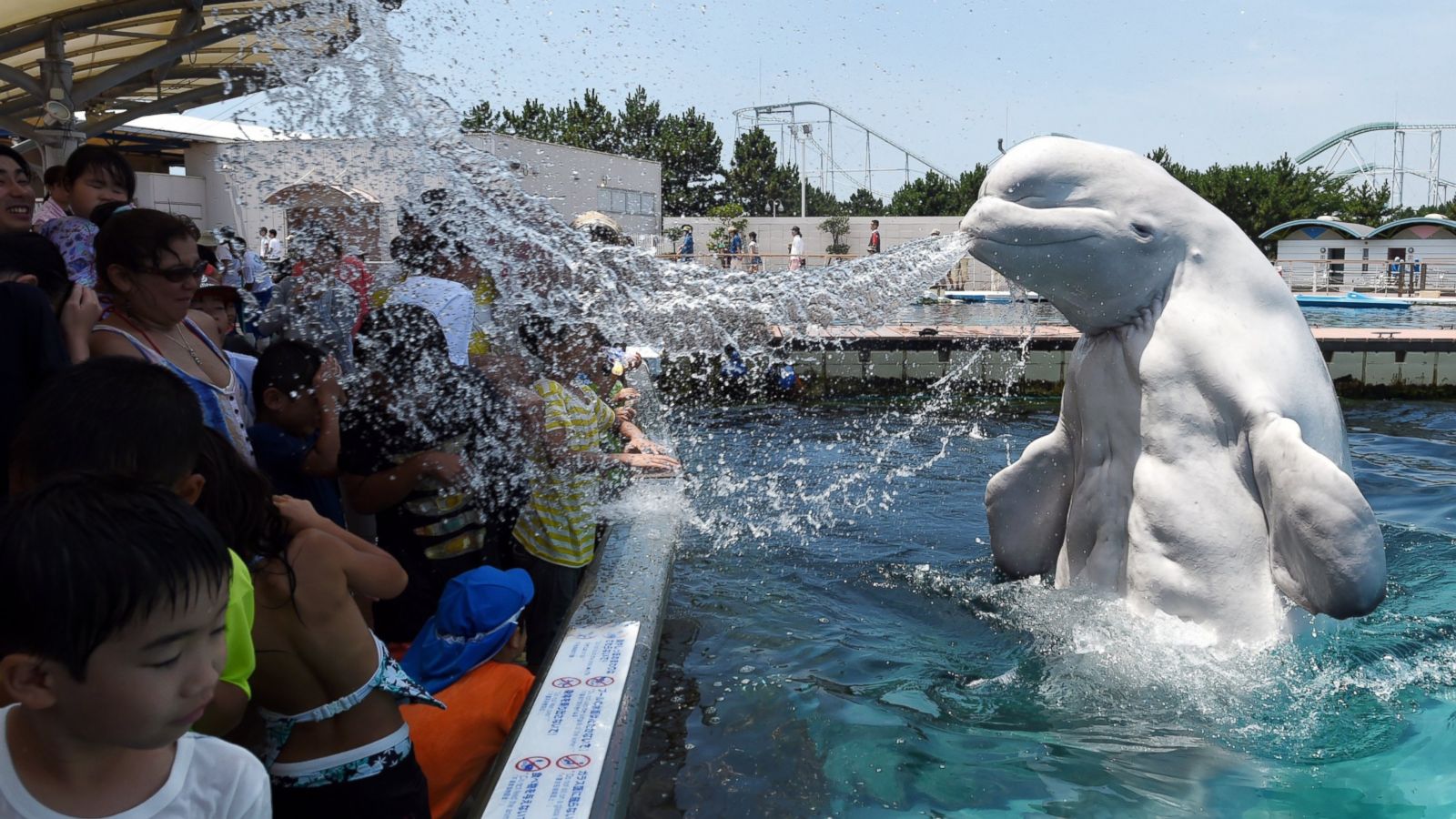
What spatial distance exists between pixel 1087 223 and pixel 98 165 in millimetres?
3725

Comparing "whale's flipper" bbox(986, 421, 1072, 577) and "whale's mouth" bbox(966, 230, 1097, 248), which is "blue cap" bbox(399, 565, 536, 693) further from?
"whale's flipper" bbox(986, 421, 1072, 577)

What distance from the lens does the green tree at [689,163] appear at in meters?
46.7

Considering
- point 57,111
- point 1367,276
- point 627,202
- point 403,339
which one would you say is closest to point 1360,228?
point 1367,276

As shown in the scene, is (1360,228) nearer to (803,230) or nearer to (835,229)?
(835,229)

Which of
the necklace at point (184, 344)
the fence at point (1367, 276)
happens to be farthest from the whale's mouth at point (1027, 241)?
the fence at point (1367, 276)

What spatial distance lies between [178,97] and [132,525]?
38.0ft

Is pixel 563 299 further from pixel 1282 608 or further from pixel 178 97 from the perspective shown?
pixel 178 97

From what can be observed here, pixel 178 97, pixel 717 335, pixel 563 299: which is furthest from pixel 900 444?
pixel 178 97

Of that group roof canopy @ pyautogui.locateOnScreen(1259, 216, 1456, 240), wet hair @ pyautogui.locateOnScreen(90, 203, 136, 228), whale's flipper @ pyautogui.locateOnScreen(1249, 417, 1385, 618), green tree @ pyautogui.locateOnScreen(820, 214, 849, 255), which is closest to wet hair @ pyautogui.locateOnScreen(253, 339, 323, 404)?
wet hair @ pyautogui.locateOnScreen(90, 203, 136, 228)

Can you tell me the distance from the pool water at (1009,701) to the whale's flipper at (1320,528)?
363 millimetres

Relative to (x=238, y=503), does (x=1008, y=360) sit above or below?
below

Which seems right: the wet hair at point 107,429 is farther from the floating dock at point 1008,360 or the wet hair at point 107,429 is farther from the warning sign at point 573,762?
the floating dock at point 1008,360

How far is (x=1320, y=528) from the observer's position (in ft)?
10.4

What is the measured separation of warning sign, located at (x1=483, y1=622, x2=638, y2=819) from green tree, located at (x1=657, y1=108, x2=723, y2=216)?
42.7 m
